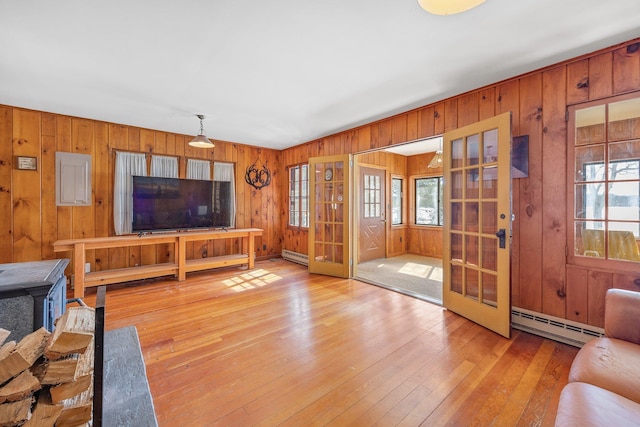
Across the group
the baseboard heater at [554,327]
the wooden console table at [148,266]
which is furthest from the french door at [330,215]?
the baseboard heater at [554,327]

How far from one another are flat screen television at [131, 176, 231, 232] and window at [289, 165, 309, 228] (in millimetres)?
1379

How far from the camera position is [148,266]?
4.09 meters

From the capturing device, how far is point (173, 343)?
2.25 metres

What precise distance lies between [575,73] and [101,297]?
359 centimetres

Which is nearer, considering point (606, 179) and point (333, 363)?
point (333, 363)

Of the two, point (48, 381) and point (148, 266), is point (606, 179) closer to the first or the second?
point (48, 381)

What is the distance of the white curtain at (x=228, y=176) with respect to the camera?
194 inches

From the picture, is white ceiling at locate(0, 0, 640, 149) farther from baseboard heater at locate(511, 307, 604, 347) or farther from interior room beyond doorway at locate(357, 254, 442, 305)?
interior room beyond doorway at locate(357, 254, 442, 305)

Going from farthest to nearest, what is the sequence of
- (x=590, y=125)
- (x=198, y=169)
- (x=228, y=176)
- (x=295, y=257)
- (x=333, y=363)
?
(x=295, y=257) < (x=228, y=176) < (x=198, y=169) < (x=590, y=125) < (x=333, y=363)

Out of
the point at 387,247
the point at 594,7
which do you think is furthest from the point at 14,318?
the point at 387,247

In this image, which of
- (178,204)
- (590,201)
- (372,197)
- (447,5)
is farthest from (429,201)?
(447,5)

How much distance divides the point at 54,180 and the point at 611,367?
5657 mm

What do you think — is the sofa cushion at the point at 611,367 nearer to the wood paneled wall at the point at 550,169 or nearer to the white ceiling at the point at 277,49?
the wood paneled wall at the point at 550,169

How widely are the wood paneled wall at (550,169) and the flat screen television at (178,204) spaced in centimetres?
408
